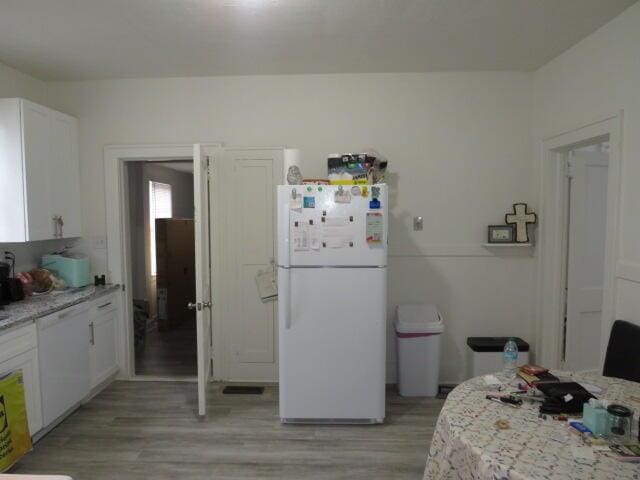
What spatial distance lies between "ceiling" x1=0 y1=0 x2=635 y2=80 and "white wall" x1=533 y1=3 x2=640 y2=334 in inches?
4.5

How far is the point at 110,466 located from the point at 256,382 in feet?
4.47

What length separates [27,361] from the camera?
249cm

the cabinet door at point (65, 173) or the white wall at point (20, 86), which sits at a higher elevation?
the white wall at point (20, 86)

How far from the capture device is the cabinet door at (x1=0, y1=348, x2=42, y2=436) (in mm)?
2443

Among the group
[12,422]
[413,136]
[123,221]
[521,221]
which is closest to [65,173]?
[123,221]

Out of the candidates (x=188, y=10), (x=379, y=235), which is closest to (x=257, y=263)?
(x=379, y=235)

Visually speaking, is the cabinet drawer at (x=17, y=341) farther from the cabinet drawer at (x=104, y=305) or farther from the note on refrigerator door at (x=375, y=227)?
A: the note on refrigerator door at (x=375, y=227)

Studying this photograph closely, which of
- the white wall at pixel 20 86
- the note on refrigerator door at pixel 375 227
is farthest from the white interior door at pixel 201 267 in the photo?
the white wall at pixel 20 86

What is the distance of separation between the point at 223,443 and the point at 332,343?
98 cm

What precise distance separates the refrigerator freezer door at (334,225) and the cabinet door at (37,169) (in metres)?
1.88

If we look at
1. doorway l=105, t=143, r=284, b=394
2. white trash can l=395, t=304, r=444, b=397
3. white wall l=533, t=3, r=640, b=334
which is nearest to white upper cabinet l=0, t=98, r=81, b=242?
doorway l=105, t=143, r=284, b=394

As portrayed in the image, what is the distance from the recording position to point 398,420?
2945 mm

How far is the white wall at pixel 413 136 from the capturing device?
11.2ft

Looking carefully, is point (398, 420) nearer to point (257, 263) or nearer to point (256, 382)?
point (256, 382)
